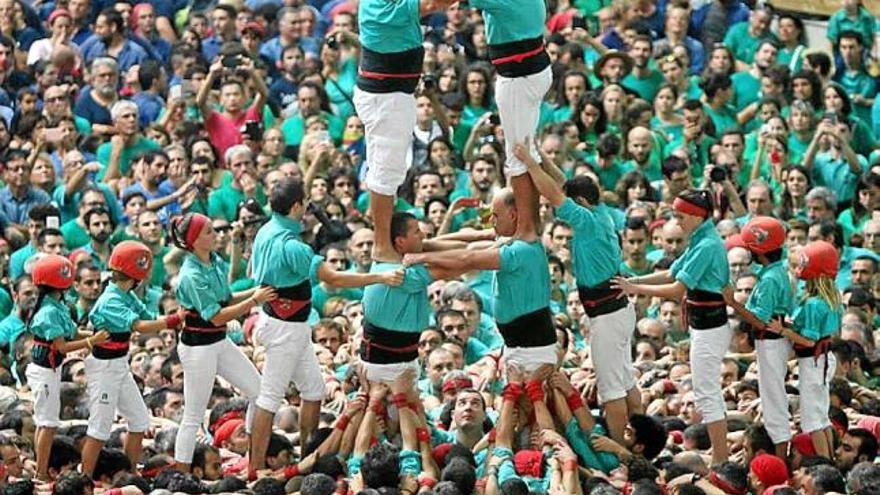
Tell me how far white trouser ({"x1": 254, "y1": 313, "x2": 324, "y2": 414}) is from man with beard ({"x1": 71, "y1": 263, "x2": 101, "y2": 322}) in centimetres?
333

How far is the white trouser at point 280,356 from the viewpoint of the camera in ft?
70.4

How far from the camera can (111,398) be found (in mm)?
21484

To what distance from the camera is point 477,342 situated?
79.7 ft

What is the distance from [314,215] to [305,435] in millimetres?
4343

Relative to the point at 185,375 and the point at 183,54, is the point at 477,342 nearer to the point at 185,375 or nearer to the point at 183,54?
the point at 185,375

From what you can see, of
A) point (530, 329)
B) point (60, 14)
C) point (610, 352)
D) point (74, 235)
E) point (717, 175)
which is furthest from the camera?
point (60, 14)

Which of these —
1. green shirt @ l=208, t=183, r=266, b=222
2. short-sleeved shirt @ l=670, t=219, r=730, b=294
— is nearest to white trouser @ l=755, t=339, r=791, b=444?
short-sleeved shirt @ l=670, t=219, r=730, b=294

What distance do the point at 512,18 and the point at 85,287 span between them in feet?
19.0

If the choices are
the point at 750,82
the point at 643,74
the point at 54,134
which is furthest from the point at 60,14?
the point at 750,82

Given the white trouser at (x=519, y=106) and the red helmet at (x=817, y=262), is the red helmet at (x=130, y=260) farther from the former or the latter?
the red helmet at (x=817, y=262)

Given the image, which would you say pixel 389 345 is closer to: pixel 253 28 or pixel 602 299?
pixel 602 299

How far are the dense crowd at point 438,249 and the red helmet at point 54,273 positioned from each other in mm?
36

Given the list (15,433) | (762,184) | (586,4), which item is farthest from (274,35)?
(15,433)

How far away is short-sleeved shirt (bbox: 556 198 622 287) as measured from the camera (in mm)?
21156
